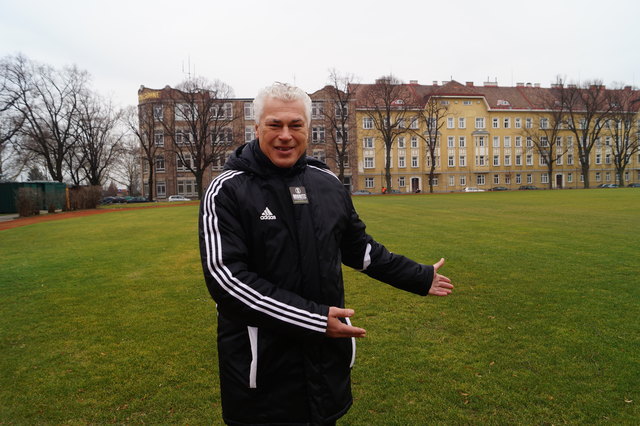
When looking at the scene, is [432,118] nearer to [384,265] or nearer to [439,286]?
[439,286]

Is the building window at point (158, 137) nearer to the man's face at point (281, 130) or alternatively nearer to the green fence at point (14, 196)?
the green fence at point (14, 196)

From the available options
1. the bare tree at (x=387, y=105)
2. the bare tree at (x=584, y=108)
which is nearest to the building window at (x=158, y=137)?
the bare tree at (x=387, y=105)

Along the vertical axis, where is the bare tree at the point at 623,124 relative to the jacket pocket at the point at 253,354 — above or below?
above

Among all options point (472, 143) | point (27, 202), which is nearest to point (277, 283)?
point (27, 202)

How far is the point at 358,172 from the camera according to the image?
66.2 meters

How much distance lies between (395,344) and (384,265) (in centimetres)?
262

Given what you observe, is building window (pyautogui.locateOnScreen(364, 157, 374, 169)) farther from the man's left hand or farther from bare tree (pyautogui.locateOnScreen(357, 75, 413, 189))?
the man's left hand

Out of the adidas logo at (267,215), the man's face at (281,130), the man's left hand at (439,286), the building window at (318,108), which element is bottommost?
the man's left hand at (439,286)

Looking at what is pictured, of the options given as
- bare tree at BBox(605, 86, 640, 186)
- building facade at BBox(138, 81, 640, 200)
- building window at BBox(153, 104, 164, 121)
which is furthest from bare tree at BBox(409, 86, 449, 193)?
building window at BBox(153, 104, 164, 121)

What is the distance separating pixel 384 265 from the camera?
7.66 feet

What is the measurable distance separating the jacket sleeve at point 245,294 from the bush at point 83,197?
39.4 meters

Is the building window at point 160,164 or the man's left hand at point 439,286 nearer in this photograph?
the man's left hand at point 439,286

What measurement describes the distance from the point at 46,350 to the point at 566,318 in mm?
6235

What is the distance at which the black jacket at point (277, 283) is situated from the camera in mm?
1720
